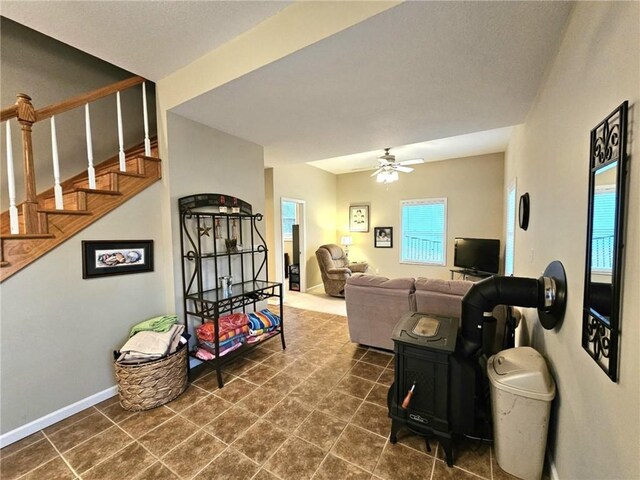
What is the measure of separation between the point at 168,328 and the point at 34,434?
1.01 metres

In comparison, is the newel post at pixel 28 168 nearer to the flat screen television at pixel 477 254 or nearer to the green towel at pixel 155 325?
the green towel at pixel 155 325

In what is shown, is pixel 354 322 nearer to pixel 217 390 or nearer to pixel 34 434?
pixel 217 390

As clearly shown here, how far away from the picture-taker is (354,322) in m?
3.07

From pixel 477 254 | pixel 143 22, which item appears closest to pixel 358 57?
pixel 143 22

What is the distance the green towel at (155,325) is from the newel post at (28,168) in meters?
1.02

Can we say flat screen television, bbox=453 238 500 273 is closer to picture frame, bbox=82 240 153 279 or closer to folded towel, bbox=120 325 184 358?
folded towel, bbox=120 325 184 358

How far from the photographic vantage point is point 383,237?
663 centimetres

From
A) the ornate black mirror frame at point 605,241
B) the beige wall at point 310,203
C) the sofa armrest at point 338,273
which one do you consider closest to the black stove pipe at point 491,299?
the ornate black mirror frame at point 605,241

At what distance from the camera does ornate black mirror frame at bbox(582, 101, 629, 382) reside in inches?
33.6

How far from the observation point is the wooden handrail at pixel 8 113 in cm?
173

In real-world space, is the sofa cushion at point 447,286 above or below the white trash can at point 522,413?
above

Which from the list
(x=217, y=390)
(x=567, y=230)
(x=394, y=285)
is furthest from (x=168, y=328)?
(x=567, y=230)

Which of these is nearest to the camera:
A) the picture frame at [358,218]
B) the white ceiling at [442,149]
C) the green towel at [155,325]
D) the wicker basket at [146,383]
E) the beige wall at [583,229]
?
the beige wall at [583,229]

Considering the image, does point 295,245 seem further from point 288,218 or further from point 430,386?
point 430,386
